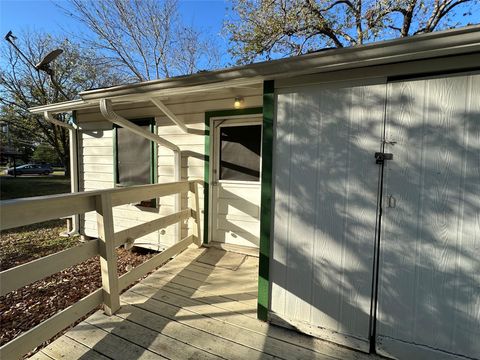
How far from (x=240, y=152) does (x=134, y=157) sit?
1.89m

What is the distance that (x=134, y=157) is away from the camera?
13.5 ft

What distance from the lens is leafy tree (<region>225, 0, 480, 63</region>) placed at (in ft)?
20.8

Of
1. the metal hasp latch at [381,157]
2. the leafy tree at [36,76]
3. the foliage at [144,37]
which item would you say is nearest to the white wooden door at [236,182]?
the metal hasp latch at [381,157]

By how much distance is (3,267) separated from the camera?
3.87 metres

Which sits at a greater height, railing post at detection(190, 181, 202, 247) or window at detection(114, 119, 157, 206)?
window at detection(114, 119, 157, 206)

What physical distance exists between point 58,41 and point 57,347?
51.0ft

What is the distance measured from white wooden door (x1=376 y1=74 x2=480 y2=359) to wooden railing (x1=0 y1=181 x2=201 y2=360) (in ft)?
6.76

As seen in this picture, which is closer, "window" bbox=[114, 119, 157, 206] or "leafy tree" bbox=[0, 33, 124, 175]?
"window" bbox=[114, 119, 157, 206]

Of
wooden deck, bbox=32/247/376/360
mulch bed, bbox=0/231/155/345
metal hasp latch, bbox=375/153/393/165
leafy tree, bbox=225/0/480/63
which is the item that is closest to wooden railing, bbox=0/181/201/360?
wooden deck, bbox=32/247/376/360

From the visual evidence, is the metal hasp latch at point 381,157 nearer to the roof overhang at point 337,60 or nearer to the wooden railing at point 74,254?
the roof overhang at point 337,60

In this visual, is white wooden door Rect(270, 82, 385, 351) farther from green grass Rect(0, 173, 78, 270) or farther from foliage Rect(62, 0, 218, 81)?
foliage Rect(62, 0, 218, 81)

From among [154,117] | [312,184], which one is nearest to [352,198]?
[312,184]

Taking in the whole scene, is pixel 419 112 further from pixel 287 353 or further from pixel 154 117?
pixel 154 117

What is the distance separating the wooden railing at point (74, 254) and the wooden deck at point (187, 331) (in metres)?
0.15
